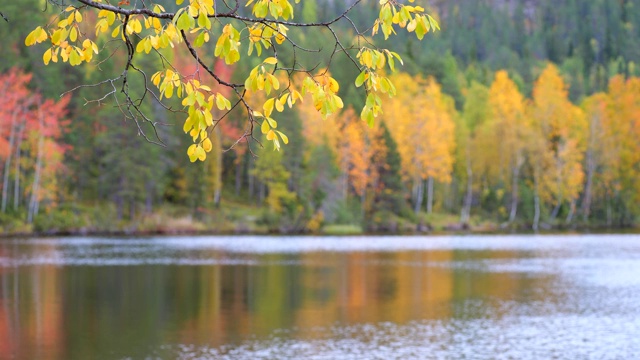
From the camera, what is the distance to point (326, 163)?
6838 cm

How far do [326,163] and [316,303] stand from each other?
41764 millimetres

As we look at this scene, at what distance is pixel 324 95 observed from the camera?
211 inches

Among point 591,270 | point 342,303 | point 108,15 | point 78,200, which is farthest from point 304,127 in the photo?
point 108,15

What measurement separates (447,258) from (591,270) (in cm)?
737

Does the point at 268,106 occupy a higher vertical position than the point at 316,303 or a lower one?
higher

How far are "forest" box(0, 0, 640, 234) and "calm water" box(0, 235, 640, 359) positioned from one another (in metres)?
16.5

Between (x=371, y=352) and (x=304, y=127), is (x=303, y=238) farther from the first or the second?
(x=371, y=352)

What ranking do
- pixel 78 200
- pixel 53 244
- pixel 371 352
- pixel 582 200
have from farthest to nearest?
pixel 582 200 → pixel 78 200 → pixel 53 244 → pixel 371 352

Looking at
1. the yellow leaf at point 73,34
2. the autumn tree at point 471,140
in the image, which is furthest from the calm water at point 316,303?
the autumn tree at point 471,140

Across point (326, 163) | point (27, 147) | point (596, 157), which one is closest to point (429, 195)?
point (326, 163)

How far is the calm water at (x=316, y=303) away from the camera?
1992 centimetres

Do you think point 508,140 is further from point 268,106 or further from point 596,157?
point 268,106

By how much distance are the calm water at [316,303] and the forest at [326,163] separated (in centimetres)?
1646

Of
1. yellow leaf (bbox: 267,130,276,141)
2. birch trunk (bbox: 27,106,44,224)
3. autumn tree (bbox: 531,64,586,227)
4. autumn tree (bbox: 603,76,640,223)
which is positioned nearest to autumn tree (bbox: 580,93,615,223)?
autumn tree (bbox: 603,76,640,223)
